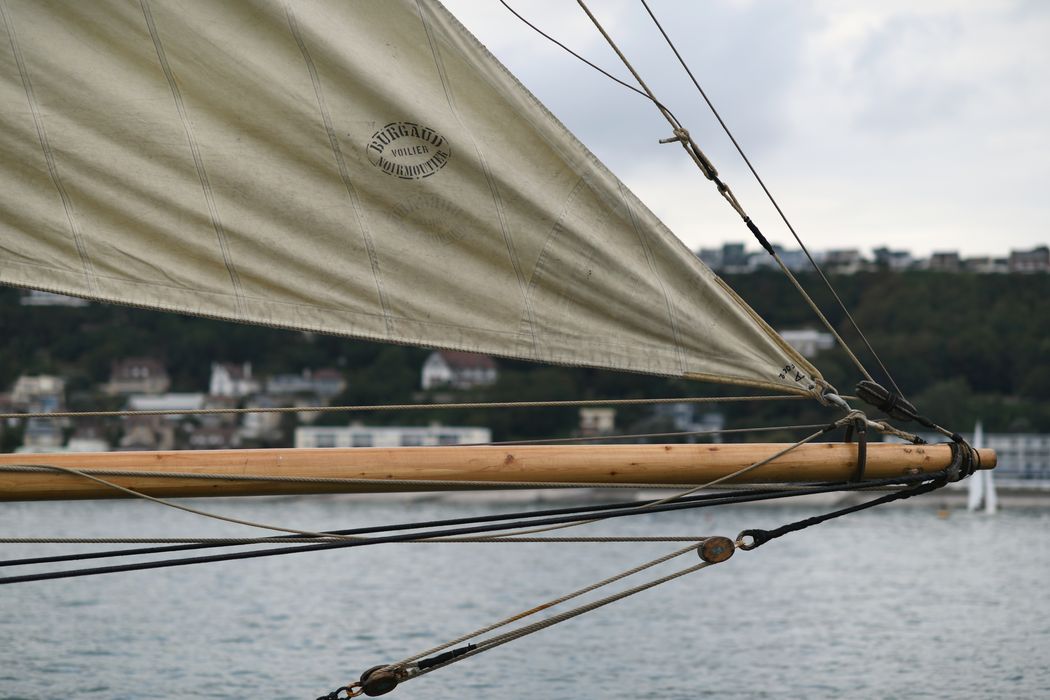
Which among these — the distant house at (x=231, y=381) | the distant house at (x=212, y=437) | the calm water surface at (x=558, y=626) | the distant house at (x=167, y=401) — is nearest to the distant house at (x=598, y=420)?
the distant house at (x=212, y=437)

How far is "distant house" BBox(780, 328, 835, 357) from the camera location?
12744cm

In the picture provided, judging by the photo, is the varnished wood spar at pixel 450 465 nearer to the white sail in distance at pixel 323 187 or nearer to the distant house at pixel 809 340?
the white sail in distance at pixel 323 187

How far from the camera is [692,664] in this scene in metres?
29.9

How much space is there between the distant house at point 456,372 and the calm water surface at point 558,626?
65869 millimetres

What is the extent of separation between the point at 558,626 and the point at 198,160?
31015 mm

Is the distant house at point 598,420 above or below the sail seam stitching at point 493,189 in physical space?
above

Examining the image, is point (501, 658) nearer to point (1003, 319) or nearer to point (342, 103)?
point (342, 103)

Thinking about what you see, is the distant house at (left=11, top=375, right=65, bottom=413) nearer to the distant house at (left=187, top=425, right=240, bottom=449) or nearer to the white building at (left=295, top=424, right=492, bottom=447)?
the distant house at (left=187, top=425, right=240, bottom=449)

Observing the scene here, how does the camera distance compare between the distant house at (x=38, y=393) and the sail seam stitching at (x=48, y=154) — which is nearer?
the sail seam stitching at (x=48, y=154)

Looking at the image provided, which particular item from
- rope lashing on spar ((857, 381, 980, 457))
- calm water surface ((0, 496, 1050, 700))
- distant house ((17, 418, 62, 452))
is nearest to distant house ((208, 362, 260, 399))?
distant house ((17, 418, 62, 452))

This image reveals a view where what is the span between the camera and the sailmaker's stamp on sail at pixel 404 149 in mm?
5414

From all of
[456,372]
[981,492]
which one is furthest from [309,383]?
[981,492]

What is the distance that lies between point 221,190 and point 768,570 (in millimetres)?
53887

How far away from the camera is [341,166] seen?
544 cm
